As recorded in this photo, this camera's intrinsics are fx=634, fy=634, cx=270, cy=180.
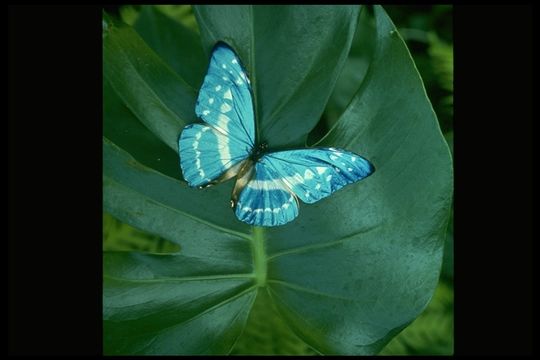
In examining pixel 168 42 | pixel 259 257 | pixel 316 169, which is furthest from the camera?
pixel 168 42

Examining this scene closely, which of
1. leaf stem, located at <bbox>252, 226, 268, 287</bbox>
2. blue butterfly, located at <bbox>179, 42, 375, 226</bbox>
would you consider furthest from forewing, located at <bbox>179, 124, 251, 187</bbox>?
leaf stem, located at <bbox>252, 226, 268, 287</bbox>

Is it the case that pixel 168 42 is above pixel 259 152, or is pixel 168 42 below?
above

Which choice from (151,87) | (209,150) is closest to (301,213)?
(209,150)

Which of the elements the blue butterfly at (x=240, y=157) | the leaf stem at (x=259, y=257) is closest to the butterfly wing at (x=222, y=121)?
the blue butterfly at (x=240, y=157)

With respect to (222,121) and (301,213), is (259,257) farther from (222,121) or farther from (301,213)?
(222,121)

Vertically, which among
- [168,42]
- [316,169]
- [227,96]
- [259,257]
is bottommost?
[259,257]

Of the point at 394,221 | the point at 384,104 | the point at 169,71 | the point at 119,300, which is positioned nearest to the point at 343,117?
the point at 384,104

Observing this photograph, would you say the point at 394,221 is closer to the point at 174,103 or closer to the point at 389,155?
the point at 389,155
